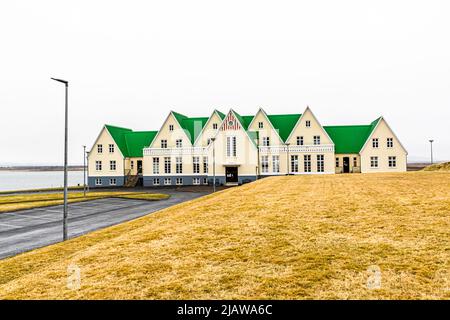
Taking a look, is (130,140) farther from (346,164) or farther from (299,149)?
(346,164)

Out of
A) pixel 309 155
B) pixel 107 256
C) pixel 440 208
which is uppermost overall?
pixel 309 155

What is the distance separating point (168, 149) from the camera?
2349 inches

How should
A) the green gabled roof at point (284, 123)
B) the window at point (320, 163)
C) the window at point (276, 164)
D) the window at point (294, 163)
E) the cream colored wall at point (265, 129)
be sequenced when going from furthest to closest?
the green gabled roof at point (284, 123), the cream colored wall at point (265, 129), the window at point (276, 164), the window at point (294, 163), the window at point (320, 163)

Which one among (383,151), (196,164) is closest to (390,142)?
(383,151)

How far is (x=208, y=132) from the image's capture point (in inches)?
2314

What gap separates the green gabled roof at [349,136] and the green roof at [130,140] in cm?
3474

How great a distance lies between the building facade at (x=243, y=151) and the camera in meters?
53.3

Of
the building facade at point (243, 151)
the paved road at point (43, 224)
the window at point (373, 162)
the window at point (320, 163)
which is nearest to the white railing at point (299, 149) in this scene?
the building facade at point (243, 151)

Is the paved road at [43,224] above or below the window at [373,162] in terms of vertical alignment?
below

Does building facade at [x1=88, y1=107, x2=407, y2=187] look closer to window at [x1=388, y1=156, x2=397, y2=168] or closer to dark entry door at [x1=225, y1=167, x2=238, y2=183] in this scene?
dark entry door at [x1=225, y1=167, x2=238, y2=183]

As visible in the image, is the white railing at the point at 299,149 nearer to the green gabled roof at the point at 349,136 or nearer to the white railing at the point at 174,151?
the green gabled roof at the point at 349,136
